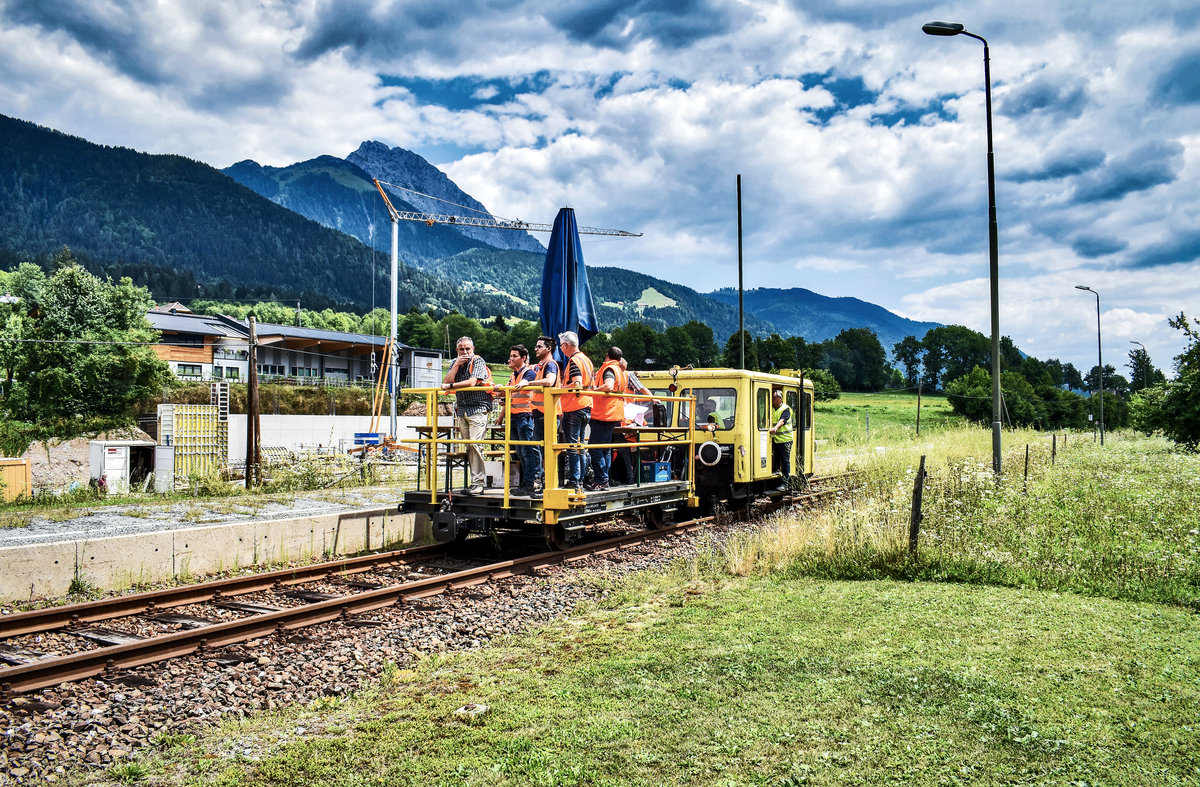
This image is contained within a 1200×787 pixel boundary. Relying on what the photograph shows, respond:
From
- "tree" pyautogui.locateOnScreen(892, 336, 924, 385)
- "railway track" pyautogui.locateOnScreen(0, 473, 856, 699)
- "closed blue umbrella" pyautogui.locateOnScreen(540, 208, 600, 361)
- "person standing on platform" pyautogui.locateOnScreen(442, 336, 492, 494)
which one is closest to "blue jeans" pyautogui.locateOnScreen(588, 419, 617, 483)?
"railway track" pyautogui.locateOnScreen(0, 473, 856, 699)

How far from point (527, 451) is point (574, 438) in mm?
736

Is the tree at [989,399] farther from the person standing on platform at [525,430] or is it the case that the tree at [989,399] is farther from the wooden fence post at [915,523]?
the person standing on platform at [525,430]

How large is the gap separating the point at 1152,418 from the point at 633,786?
2463cm

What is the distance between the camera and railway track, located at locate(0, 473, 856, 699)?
5.34 m

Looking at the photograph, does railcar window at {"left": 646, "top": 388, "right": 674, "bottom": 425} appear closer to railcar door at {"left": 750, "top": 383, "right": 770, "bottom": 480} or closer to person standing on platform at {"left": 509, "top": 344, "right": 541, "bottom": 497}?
railcar door at {"left": 750, "top": 383, "right": 770, "bottom": 480}

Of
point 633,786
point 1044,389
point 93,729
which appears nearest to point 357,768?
point 633,786

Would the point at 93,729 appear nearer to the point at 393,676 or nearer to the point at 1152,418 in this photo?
the point at 393,676

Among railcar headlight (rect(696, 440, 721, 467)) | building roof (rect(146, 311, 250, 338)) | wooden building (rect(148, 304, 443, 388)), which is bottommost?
railcar headlight (rect(696, 440, 721, 467))

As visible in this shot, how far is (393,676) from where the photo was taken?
5.16 meters

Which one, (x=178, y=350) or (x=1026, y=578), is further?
(x=178, y=350)

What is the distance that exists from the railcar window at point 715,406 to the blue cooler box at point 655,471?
1212 mm

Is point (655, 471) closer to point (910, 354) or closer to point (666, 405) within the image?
point (666, 405)

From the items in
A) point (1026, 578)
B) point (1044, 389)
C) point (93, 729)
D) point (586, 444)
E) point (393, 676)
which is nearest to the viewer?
point (93, 729)

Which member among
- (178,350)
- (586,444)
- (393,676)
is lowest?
(393,676)
